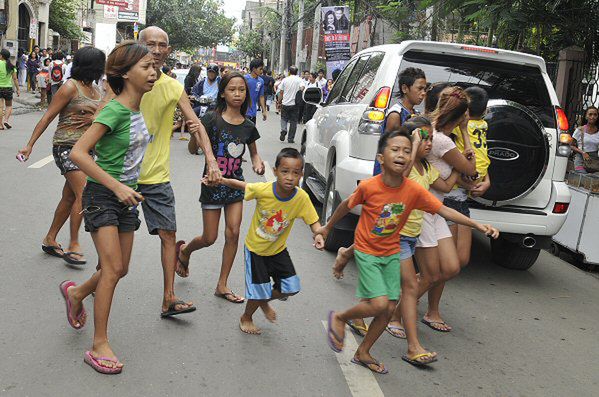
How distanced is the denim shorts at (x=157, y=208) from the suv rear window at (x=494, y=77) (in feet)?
8.20

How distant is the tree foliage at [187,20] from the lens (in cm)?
6139

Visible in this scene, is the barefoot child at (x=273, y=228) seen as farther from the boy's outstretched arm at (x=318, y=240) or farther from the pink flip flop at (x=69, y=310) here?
the pink flip flop at (x=69, y=310)

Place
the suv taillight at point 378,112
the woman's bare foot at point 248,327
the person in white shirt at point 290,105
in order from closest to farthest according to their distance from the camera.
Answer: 1. the woman's bare foot at point 248,327
2. the suv taillight at point 378,112
3. the person in white shirt at point 290,105

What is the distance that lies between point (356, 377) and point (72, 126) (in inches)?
128

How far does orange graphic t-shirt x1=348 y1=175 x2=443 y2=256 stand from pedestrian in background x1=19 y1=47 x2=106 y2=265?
2466mm

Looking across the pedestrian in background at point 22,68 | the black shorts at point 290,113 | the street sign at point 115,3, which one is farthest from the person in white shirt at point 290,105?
the street sign at point 115,3

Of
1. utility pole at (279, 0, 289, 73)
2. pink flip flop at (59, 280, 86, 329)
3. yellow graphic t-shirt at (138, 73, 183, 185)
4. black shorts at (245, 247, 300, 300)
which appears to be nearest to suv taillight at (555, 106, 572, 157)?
black shorts at (245, 247, 300, 300)

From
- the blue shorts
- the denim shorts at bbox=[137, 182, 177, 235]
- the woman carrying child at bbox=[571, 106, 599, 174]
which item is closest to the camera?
the blue shorts

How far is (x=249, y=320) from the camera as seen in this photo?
4789mm

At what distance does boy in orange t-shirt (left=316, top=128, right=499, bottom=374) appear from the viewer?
411 centimetres

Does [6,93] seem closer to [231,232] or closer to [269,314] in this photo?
[231,232]

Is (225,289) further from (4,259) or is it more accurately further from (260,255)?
(4,259)

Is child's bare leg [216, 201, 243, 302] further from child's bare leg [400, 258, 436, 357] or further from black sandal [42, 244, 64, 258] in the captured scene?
black sandal [42, 244, 64, 258]

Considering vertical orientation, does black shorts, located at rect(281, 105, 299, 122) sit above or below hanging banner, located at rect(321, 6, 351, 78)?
below
